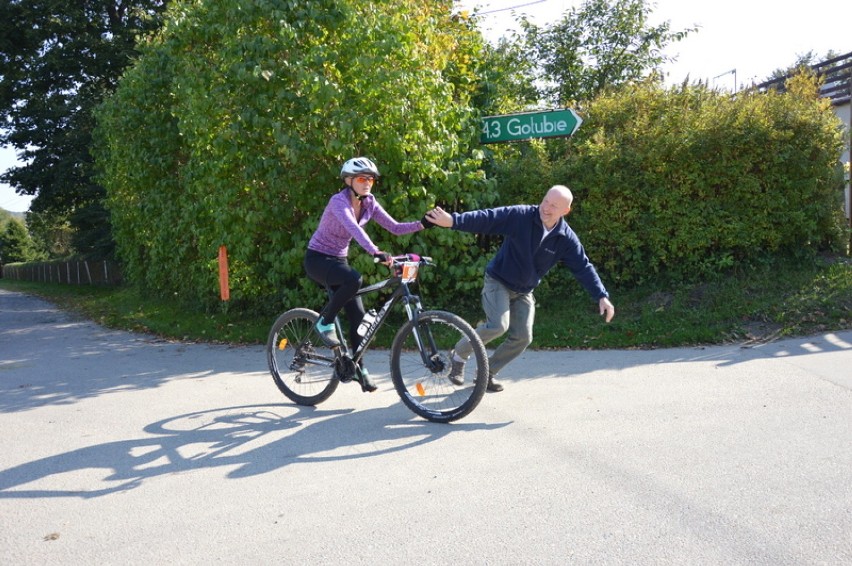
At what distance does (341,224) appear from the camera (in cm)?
562

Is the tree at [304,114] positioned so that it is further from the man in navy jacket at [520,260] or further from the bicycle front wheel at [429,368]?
the bicycle front wheel at [429,368]

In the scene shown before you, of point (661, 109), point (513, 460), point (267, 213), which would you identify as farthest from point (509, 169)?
point (513, 460)

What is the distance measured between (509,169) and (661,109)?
232 centimetres

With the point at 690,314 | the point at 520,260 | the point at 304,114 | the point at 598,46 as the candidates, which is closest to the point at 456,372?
the point at 520,260

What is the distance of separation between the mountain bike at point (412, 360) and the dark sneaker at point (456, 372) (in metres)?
0.03

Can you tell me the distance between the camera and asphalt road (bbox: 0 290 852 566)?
3.25 meters

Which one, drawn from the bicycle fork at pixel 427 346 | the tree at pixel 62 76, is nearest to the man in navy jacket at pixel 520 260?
the bicycle fork at pixel 427 346

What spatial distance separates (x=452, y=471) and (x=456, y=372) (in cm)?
117

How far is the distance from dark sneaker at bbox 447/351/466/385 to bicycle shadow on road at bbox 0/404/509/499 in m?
0.31

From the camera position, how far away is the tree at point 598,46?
555 inches

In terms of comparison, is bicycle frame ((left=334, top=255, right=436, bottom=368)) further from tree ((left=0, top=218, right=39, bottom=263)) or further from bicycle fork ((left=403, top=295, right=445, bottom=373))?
tree ((left=0, top=218, right=39, bottom=263))

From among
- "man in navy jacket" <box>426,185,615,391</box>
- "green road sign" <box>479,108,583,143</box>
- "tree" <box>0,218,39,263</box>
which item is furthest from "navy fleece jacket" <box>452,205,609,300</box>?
"tree" <box>0,218,39,263</box>

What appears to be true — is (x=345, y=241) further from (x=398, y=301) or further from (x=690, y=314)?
(x=690, y=314)

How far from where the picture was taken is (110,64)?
24.0 meters
